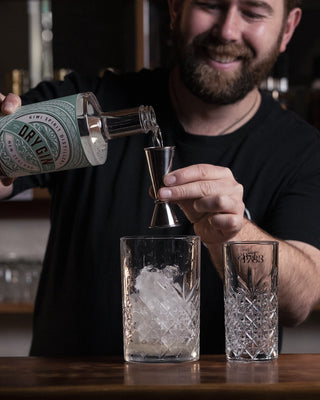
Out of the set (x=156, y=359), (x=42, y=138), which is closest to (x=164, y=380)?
(x=156, y=359)

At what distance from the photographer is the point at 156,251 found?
1050 millimetres

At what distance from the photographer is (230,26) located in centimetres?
169

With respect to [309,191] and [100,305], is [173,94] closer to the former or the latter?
[309,191]

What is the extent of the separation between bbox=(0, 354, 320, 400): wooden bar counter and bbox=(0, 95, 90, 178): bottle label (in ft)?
1.10

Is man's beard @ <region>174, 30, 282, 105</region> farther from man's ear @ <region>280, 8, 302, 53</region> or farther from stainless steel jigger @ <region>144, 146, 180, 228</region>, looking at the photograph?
stainless steel jigger @ <region>144, 146, 180, 228</region>

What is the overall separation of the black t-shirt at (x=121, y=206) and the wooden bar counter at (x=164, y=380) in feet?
1.81

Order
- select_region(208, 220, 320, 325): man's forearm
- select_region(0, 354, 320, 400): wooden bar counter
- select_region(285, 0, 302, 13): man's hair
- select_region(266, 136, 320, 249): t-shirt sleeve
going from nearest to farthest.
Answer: select_region(0, 354, 320, 400): wooden bar counter → select_region(208, 220, 320, 325): man's forearm → select_region(266, 136, 320, 249): t-shirt sleeve → select_region(285, 0, 302, 13): man's hair

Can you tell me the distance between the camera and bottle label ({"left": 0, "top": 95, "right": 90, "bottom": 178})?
1.14m

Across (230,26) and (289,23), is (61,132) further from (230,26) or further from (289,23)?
(289,23)

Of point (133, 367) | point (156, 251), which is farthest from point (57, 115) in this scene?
point (133, 367)

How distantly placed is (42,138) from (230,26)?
2.41ft

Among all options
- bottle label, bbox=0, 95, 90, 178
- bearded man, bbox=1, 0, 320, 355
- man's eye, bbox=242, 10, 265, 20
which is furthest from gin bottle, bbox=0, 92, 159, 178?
man's eye, bbox=242, 10, 265, 20

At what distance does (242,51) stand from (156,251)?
0.85m

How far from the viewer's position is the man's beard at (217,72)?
5.70 feet
